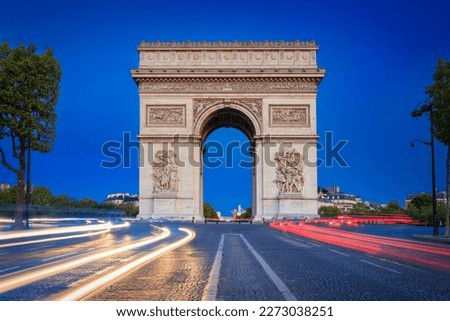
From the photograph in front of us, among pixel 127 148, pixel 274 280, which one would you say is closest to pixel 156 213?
pixel 127 148

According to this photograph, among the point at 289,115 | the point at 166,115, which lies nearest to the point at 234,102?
the point at 289,115

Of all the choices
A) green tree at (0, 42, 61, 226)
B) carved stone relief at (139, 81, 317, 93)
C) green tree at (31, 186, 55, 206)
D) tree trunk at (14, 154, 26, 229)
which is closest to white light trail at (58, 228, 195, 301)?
tree trunk at (14, 154, 26, 229)

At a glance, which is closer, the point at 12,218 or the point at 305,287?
the point at 305,287

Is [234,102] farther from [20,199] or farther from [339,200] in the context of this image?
[339,200]

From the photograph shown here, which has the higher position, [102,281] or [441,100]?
[441,100]

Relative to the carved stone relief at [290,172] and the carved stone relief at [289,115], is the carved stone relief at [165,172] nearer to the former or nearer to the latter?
the carved stone relief at [290,172]

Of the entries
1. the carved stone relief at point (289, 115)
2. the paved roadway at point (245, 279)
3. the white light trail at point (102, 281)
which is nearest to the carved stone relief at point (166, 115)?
the carved stone relief at point (289, 115)
